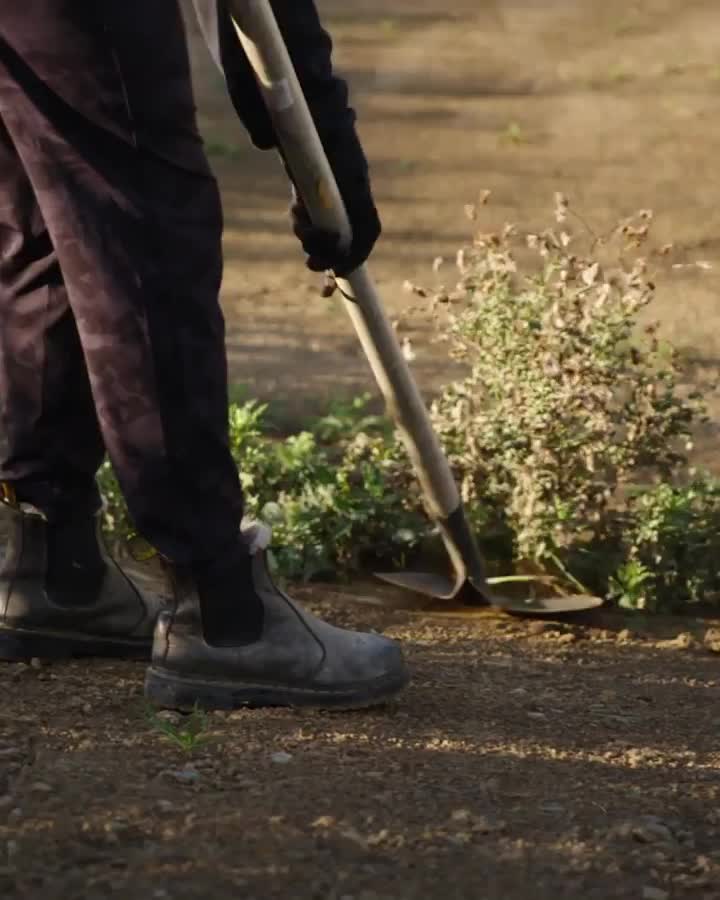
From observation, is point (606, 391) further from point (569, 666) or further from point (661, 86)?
point (661, 86)

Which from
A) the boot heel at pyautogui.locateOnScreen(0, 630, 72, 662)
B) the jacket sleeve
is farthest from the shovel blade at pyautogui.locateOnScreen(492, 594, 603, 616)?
the jacket sleeve

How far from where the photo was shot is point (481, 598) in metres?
4.39

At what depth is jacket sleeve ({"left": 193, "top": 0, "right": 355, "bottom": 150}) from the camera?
Answer: 3.36m

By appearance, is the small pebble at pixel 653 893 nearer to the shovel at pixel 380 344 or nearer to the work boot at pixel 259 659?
the work boot at pixel 259 659

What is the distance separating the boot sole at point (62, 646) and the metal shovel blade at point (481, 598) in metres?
1.01

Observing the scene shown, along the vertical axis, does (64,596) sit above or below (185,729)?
above

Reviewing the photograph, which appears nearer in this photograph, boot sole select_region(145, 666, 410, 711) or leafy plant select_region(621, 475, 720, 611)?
boot sole select_region(145, 666, 410, 711)

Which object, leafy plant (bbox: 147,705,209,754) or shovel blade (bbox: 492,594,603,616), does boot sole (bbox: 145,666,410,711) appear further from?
shovel blade (bbox: 492,594,603,616)

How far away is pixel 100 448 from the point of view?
3424mm

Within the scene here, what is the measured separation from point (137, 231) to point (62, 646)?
3.01ft

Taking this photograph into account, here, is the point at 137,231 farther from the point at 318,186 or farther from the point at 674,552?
the point at 674,552

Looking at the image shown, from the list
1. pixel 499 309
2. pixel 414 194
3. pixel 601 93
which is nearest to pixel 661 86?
pixel 601 93

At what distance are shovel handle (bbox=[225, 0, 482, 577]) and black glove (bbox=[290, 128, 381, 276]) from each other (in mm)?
31

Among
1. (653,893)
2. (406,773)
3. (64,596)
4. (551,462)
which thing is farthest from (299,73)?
(653,893)
